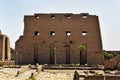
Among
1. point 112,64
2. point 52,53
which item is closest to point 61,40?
point 52,53

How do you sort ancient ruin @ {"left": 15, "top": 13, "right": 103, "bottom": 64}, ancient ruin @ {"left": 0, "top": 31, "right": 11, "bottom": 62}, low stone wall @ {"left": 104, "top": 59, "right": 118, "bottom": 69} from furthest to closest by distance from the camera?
ancient ruin @ {"left": 0, "top": 31, "right": 11, "bottom": 62}, ancient ruin @ {"left": 15, "top": 13, "right": 103, "bottom": 64}, low stone wall @ {"left": 104, "top": 59, "right": 118, "bottom": 69}

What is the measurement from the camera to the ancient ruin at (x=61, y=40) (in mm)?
36250

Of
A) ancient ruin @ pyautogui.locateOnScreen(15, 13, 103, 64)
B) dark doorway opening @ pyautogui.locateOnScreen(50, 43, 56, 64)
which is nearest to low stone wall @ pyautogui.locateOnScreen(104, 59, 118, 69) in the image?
ancient ruin @ pyautogui.locateOnScreen(15, 13, 103, 64)

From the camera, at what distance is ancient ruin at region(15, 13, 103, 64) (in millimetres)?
36250

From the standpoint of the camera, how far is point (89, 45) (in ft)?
119

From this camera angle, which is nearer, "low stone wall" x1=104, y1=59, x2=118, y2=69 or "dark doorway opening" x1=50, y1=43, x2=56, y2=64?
"low stone wall" x1=104, y1=59, x2=118, y2=69

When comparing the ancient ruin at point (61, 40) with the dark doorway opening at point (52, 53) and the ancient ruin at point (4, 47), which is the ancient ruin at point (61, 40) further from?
the ancient ruin at point (4, 47)

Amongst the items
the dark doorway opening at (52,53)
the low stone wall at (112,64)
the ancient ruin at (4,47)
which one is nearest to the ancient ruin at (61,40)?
the dark doorway opening at (52,53)

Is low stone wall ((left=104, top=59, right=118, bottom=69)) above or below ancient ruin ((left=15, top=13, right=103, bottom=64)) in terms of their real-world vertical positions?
below

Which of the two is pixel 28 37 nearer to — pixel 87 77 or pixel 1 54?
pixel 1 54

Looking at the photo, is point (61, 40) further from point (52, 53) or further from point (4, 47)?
point (4, 47)

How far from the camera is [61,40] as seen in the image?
3653 cm

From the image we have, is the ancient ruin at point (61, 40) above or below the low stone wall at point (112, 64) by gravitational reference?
above

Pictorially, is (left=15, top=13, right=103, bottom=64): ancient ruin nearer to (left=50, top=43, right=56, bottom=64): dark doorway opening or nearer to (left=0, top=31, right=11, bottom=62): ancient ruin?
(left=50, top=43, right=56, bottom=64): dark doorway opening
